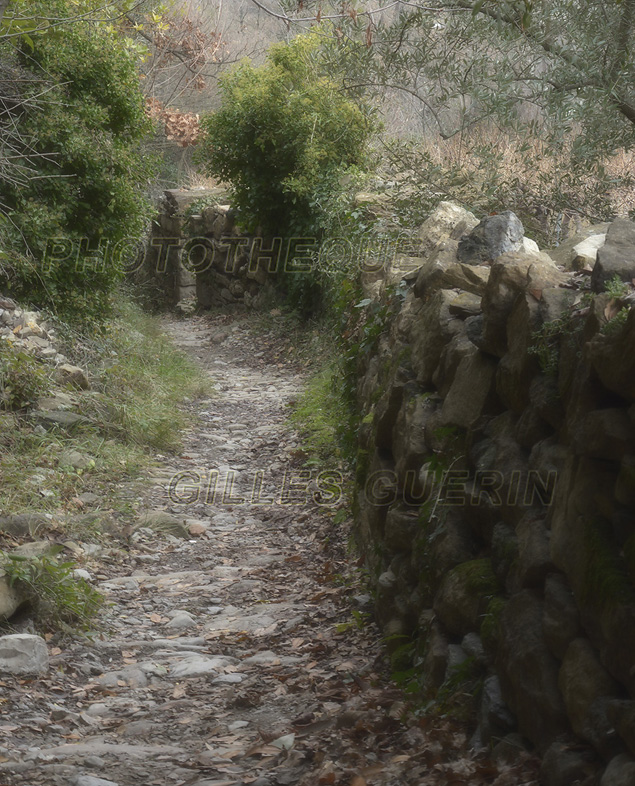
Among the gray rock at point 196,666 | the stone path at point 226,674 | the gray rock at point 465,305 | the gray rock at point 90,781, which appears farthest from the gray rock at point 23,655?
the gray rock at point 465,305

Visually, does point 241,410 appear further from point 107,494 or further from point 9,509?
point 9,509

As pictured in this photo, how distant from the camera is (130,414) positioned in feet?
26.1

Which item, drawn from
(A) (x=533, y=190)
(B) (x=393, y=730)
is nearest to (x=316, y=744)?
(B) (x=393, y=730)

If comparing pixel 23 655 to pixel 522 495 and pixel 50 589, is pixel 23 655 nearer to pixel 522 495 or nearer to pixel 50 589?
pixel 50 589

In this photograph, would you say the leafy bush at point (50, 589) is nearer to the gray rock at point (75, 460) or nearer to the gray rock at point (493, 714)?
the gray rock at point (75, 460)

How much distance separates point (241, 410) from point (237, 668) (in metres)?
5.81

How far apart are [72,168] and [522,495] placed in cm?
730

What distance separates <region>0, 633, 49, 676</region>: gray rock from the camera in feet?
13.4

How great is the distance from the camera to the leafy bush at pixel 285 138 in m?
12.7

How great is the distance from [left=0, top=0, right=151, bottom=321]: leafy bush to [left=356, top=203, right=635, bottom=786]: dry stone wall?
15.9 feet

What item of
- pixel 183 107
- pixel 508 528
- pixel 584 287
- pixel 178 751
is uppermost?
pixel 183 107

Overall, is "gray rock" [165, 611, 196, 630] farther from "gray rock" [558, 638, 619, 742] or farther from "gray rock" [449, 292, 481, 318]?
"gray rock" [558, 638, 619, 742]

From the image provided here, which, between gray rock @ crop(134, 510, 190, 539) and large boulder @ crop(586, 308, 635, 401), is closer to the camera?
large boulder @ crop(586, 308, 635, 401)

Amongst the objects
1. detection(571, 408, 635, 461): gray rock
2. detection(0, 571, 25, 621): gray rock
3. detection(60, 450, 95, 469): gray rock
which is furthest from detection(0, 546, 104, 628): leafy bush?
detection(571, 408, 635, 461): gray rock
